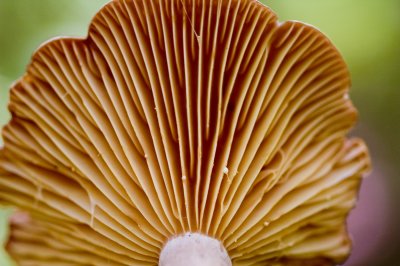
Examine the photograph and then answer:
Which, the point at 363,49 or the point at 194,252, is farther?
the point at 363,49

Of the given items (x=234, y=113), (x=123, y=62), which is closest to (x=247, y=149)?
(x=234, y=113)

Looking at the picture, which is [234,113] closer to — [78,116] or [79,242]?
[78,116]

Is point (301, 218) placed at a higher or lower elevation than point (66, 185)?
lower

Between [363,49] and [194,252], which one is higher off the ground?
[363,49]

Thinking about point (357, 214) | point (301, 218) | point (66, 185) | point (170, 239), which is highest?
point (66, 185)

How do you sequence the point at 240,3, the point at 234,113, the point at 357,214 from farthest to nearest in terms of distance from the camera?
1. the point at 357,214
2. the point at 234,113
3. the point at 240,3

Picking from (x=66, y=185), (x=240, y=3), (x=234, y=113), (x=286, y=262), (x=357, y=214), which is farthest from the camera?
(x=357, y=214)

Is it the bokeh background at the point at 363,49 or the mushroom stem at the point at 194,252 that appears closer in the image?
the mushroom stem at the point at 194,252

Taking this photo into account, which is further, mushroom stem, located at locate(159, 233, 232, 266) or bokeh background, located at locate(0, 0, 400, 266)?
bokeh background, located at locate(0, 0, 400, 266)
